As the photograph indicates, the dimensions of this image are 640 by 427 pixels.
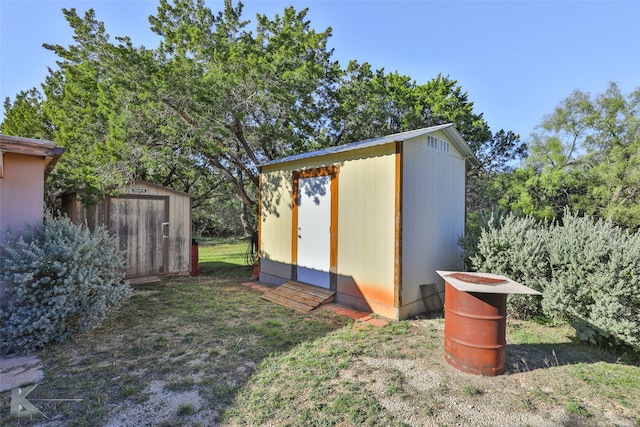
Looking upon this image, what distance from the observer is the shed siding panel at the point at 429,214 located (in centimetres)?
441

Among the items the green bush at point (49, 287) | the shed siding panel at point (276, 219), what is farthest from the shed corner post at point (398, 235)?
the green bush at point (49, 287)

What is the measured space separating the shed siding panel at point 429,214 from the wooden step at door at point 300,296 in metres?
1.36

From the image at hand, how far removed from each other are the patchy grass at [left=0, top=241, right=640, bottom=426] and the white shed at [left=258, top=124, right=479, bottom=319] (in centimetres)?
76

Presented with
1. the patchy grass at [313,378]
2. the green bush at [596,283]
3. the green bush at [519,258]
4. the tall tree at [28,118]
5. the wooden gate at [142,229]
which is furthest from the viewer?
the tall tree at [28,118]

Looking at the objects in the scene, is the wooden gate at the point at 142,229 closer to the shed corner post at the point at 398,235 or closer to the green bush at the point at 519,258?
the shed corner post at the point at 398,235

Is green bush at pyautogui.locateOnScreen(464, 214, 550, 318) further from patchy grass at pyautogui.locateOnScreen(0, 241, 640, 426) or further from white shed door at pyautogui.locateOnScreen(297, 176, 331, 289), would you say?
white shed door at pyautogui.locateOnScreen(297, 176, 331, 289)

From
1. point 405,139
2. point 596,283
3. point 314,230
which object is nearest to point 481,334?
point 596,283

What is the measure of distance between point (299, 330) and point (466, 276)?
215 centimetres

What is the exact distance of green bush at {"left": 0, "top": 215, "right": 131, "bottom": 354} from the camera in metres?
3.04

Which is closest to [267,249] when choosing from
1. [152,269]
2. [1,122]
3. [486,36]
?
[152,269]

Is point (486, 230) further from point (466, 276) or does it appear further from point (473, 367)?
point (473, 367)

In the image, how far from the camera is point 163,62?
709 centimetres

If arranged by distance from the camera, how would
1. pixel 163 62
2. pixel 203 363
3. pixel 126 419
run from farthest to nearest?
pixel 163 62
pixel 203 363
pixel 126 419

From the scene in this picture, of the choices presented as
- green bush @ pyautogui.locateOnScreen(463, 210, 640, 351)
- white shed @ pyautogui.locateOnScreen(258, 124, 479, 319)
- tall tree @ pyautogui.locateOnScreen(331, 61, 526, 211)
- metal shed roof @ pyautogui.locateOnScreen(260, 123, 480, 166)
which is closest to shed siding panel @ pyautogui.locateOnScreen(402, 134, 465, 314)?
white shed @ pyautogui.locateOnScreen(258, 124, 479, 319)
